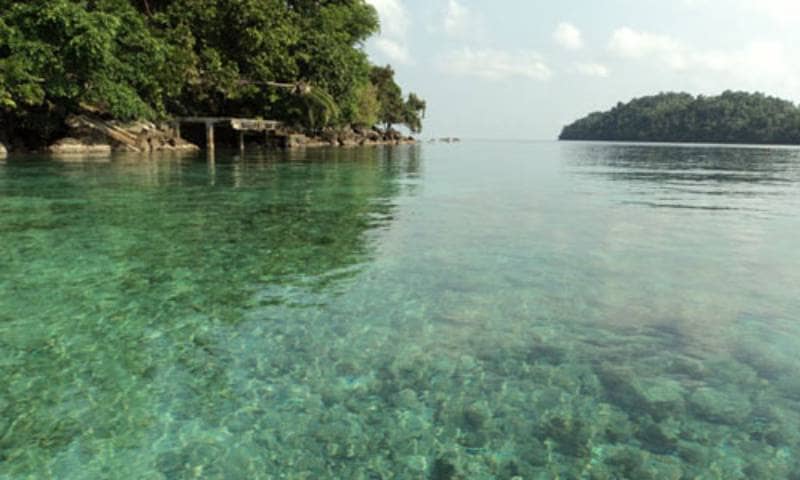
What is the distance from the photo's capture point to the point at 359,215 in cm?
1283

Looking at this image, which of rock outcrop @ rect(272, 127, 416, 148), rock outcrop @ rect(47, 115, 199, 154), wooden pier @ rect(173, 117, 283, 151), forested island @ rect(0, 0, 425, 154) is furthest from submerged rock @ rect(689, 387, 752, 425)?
rock outcrop @ rect(272, 127, 416, 148)

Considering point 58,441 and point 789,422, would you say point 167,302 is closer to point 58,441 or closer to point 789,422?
point 58,441

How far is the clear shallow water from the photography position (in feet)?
12.0

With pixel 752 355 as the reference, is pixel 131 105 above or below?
above

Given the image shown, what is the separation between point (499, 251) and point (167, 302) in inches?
210

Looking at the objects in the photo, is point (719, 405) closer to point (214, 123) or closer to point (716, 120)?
point (214, 123)

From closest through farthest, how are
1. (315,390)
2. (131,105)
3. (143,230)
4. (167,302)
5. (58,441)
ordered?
1. (58,441)
2. (315,390)
3. (167,302)
4. (143,230)
5. (131,105)

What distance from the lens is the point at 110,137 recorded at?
34.0 m

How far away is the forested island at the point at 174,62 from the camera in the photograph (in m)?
25.0

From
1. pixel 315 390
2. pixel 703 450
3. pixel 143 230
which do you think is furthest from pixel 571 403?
pixel 143 230

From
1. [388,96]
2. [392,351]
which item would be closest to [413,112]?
[388,96]

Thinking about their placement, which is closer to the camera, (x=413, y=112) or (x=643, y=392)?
(x=643, y=392)

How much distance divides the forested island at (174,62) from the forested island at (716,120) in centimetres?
12240

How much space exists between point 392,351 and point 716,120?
169611 millimetres
